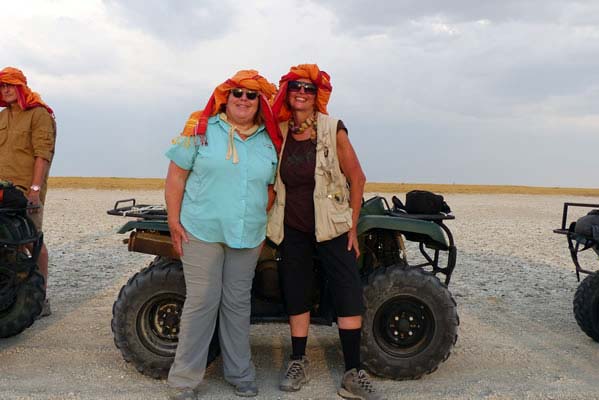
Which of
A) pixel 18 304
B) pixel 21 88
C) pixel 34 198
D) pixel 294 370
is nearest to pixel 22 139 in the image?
pixel 21 88

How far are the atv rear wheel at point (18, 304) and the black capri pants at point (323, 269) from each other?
2145 mm

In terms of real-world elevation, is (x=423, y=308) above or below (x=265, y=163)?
below

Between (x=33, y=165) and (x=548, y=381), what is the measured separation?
4.99 metres

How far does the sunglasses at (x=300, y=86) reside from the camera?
421cm

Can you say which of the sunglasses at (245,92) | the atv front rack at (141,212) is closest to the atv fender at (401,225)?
the sunglasses at (245,92)

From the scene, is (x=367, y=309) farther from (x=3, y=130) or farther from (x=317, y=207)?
(x=3, y=130)

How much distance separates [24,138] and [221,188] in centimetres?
286

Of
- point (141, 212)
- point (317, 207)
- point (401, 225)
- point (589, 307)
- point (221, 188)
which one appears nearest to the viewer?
point (221, 188)

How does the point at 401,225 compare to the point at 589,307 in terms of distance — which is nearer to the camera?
the point at 401,225

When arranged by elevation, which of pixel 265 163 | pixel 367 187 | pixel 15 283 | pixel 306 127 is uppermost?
pixel 306 127

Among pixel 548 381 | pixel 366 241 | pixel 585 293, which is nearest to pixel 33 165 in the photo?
pixel 366 241

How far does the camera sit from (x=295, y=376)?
4.48 m

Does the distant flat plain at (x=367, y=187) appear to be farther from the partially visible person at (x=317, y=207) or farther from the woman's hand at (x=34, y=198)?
the partially visible person at (x=317, y=207)

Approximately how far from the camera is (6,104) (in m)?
6.04
